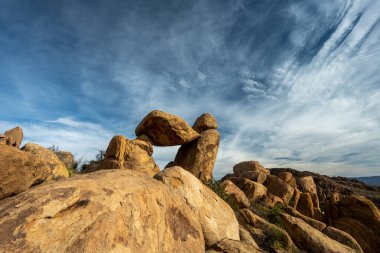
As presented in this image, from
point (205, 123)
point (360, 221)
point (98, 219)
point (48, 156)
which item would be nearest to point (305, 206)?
point (360, 221)

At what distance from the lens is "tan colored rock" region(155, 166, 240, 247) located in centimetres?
1047

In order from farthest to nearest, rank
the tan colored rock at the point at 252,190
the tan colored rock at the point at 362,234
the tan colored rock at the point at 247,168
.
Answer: the tan colored rock at the point at 247,168, the tan colored rock at the point at 252,190, the tan colored rock at the point at 362,234

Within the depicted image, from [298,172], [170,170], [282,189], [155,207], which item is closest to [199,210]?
[170,170]

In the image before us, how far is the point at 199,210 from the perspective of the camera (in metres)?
10.8

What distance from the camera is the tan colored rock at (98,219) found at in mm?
5527

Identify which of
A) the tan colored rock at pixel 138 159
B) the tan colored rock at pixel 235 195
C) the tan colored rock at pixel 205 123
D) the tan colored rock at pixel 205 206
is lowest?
the tan colored rock at pixel 205 206

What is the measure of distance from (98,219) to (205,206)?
5870 millimetres

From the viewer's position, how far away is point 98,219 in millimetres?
6395

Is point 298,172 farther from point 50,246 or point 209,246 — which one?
point 50,246

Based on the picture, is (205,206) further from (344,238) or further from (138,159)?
(138,159)

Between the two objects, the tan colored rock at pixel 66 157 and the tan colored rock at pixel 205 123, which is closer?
the tan colored rock at pixel 66 157

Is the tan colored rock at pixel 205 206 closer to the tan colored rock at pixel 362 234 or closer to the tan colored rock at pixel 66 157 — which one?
the tan colored rock at pixel 362 234

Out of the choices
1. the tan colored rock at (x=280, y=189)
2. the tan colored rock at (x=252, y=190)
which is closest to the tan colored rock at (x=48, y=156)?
the tan colored rock at (x=252, y=190)

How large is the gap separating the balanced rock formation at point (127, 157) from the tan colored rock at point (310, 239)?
39.8 ft
